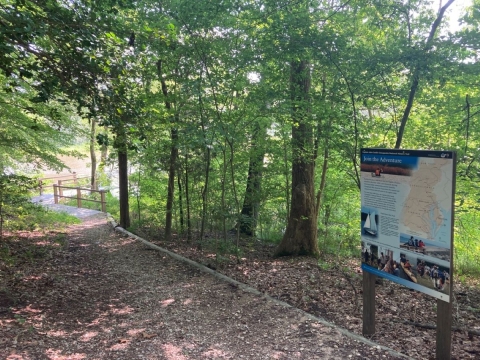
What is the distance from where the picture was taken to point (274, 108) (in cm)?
554

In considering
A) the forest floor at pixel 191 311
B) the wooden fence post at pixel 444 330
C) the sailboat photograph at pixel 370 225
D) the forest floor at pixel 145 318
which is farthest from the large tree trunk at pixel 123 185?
the wooden fence post at pixel 444 330

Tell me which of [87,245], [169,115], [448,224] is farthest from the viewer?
[87,245]

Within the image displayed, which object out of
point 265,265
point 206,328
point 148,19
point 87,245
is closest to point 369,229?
point 206,328

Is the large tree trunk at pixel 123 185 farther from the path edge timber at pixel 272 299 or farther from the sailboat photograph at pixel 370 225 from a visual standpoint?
the sailboat photograph at pixel 370 225

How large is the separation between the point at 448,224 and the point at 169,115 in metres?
5.28

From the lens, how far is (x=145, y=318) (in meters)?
4.02

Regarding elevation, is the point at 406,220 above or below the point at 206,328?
above

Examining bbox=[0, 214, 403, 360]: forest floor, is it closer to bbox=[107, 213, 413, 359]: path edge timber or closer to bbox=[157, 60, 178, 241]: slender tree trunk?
bbox=[107, 213, 413, 359]: path edge timber

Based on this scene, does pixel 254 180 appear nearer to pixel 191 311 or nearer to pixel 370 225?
pixel 191 311

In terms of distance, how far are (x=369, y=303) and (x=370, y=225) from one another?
2.94 ft

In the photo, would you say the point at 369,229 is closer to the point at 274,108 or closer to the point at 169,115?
the point at 274,108

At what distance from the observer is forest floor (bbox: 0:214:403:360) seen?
318 centimetres

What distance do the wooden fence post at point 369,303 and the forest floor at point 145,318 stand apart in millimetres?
271

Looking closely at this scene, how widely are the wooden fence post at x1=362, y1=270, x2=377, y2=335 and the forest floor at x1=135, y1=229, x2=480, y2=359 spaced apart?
0.11m
